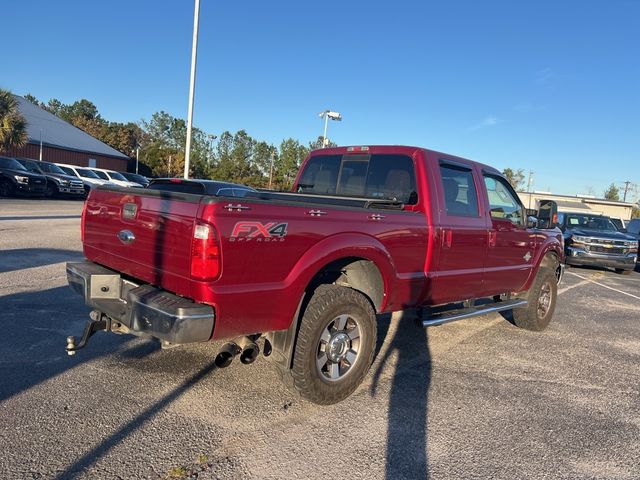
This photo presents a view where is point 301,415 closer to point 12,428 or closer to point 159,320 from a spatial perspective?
point 159,320

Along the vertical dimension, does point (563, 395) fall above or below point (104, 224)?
below

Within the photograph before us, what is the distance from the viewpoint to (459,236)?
4.90 m

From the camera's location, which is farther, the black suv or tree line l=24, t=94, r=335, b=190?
tree line l=24, t=94, r=335, b=190

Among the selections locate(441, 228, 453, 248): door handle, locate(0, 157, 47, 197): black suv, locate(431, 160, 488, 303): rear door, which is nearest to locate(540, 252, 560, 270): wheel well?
locate(431, 160, 488, 303): rear door

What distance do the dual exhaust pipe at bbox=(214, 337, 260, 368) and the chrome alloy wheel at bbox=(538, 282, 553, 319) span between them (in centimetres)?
451

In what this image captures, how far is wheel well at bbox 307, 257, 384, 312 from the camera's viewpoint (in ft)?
13.3

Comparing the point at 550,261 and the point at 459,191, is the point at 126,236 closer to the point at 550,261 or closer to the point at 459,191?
the point at 459,191

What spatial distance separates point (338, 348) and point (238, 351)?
0.81 meters

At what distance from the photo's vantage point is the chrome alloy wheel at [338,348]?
3.79 m

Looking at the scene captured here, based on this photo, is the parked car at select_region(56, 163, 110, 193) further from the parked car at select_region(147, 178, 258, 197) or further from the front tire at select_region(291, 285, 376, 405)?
the front tire at select_region(291, 285, 376, 405)

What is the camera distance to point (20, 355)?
4262 mm

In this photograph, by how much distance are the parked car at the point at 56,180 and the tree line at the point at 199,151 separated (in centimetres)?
1233

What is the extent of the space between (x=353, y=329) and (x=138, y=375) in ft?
5.96

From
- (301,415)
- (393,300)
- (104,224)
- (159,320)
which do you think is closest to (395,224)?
(393,300)
